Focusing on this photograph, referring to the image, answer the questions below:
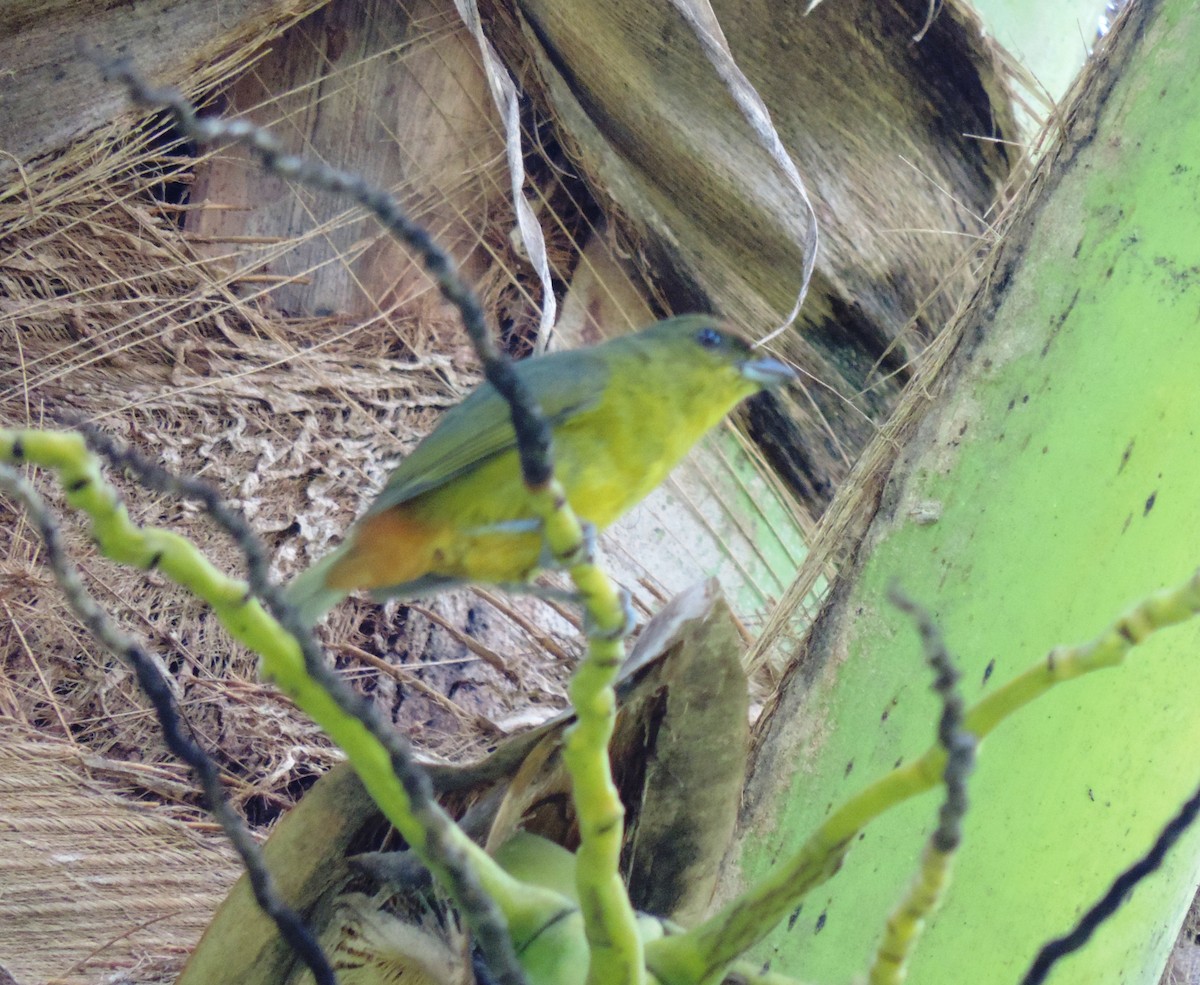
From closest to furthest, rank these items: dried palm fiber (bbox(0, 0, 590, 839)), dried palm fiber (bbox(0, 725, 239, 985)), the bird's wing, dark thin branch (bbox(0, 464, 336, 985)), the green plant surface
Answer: dark thin branch (bbox(0, 464, 336, 985)) < the green plant surface < the bird's wing < dried palm fiber (bbox(0, 725, 239, 985)) < dried palm fiber (bbox(0, 0, 590, 839))

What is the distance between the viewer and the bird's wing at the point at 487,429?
1.67 meters

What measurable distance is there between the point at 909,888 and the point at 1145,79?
1.52 meters

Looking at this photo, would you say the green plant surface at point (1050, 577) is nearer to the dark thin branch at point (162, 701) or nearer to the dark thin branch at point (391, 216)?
the dark thin branch at point (162, 701)

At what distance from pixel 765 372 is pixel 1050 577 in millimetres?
448

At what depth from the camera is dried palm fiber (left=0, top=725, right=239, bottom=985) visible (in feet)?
6.83

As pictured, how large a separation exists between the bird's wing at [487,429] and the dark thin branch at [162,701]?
2.58ft

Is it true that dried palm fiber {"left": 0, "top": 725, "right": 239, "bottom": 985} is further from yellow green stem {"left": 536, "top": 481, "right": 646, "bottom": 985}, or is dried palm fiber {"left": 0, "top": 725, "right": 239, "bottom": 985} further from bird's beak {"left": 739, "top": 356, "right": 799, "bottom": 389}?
yellow green stem {"left": 536, "top": 481, "right": 646, "bottom": 985}

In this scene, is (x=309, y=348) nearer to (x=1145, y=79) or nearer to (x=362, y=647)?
(x=362, y=647)

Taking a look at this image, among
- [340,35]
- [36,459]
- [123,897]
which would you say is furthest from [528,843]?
[340,35]

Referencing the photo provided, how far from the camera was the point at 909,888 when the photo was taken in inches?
27.1

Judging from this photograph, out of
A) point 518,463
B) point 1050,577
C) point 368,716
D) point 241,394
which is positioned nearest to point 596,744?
point 368,716

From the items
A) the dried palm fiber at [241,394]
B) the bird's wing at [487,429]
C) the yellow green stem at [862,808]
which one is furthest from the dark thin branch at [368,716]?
the dried palm fiber at [241,394]

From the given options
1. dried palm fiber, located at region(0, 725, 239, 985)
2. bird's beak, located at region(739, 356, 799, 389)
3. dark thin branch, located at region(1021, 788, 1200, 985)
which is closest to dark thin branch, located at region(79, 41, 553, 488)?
dark thin branch, located at region(1021, 788, 1200, 985)

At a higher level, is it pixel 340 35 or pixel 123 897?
pixel 340 35
